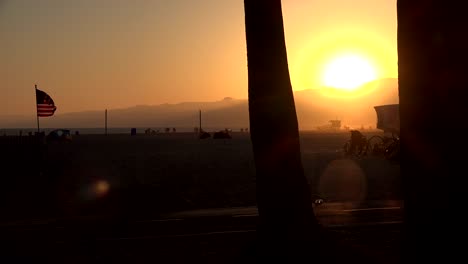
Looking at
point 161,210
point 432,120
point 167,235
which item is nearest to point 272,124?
point 167,235

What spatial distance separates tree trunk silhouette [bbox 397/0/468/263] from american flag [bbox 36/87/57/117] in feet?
97.7

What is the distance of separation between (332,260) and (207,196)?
464 inches

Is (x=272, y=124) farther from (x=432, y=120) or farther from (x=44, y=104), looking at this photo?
(x=44, y=104)

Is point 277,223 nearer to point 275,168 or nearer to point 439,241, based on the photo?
point 275,168

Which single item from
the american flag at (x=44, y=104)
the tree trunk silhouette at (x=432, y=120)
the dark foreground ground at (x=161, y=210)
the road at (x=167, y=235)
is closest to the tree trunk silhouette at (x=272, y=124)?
the dark foreground ground at (x=161, y=210)

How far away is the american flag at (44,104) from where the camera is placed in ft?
109

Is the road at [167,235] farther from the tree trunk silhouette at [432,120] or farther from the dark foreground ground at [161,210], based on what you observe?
the tree trunk silhouette at [432,120]

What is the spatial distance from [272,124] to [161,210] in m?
8.17

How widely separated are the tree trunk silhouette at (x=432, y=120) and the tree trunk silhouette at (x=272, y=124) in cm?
486

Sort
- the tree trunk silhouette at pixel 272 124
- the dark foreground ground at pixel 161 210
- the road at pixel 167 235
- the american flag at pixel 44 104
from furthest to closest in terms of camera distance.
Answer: the american flag at pixel 44 104 → the dark foreground ground at pixel 161 210 → the road at pixel 167 235 → the tree trunk silhouette at pixel 272 124

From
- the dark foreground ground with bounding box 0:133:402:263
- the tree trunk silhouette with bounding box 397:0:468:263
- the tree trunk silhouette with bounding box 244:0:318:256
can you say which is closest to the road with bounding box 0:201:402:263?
the dark foreground ground with bounding box 0:133:402:263

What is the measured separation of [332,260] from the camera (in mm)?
9328

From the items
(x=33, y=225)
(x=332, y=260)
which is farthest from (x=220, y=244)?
(x=33, y=225)

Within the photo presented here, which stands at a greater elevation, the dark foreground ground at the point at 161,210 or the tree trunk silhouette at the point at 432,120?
the tree trunk silhouette at the point at 432,120
